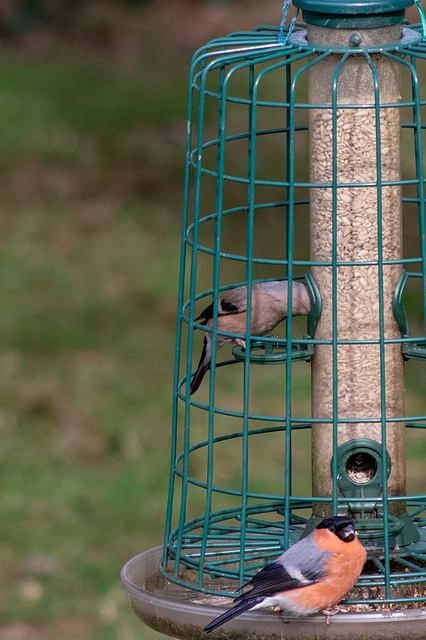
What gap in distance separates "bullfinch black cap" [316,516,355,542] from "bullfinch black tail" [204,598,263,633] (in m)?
0.44

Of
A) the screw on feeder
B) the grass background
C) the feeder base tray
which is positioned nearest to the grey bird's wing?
the feeder base tray

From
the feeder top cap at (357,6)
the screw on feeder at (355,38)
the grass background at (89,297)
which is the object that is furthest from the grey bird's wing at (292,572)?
the grass background at (89,297)

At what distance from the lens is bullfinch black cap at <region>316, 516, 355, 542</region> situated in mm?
4465

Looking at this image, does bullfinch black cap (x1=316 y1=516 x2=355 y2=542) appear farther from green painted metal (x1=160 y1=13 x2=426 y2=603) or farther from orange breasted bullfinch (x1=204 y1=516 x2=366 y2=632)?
green painted metal (x1=160 y1=13 x2=426 y2=603)

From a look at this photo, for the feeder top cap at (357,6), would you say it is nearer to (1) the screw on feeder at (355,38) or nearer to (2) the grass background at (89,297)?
(1) the screw on feeder at (355,38)

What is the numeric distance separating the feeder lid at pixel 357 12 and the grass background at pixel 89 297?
5.00 meters

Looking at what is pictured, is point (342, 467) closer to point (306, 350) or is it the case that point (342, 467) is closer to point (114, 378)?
point (306, 350)

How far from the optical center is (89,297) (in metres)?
15.0

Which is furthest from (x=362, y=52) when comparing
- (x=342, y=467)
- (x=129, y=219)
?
(x=129, y=219)

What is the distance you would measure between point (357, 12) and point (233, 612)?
2.42 meters

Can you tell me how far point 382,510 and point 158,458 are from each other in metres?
6.34

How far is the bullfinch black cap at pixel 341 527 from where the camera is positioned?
4465mm

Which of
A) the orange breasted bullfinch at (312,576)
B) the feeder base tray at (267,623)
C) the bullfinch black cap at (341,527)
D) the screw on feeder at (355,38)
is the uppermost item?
the screw on feeder at (355,38)

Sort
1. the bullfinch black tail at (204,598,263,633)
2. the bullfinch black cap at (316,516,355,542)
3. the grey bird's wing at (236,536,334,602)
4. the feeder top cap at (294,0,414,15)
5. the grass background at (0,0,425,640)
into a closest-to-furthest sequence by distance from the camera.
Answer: the bullfinch black tail at (204,598,263,633), the grey bird's wing at (236,536,334,602), the bullfinch black cap at (316,516,355,542), the feeder top cap at (294,0,414,15), the grass background at (0,0,425,640)
